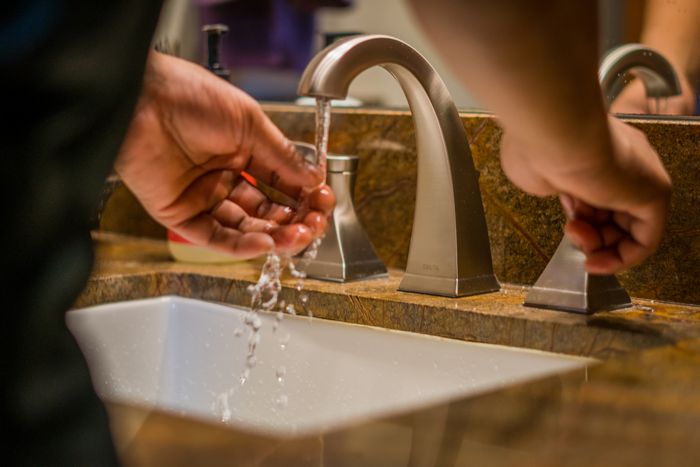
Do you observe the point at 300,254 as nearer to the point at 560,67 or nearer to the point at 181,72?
the point at 181,72

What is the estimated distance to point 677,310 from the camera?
0.90m

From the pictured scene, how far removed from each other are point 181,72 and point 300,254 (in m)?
0.40

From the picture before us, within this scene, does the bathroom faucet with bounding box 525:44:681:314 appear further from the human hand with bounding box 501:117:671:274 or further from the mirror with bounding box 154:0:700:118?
the human hand with bounding box 501:117:671:274

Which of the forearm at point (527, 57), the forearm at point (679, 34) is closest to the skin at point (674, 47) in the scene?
the forearm at point (679, 34)

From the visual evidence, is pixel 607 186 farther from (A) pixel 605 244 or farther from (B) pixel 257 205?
(B) pixel 257 205

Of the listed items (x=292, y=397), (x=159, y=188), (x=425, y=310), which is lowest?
(x=292, y=397)

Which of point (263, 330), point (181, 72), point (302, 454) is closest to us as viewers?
point (302, 454)

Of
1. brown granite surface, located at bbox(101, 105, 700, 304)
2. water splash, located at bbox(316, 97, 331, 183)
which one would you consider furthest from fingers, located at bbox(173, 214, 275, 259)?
brown granite surface, located at bbox(101, 105, 700, 304)

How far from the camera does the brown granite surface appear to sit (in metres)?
0.91

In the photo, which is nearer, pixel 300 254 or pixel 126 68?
pixel 126 68

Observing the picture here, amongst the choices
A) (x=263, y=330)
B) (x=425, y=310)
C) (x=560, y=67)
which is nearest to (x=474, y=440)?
(x=560, y=67)

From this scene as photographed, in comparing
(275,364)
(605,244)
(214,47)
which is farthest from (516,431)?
(214,47)

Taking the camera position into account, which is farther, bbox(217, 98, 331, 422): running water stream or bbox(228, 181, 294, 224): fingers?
bbox(217, 98, 331, 422): running water stream

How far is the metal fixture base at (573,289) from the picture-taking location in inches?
33.4
